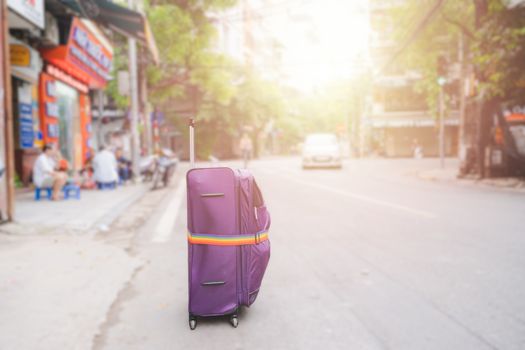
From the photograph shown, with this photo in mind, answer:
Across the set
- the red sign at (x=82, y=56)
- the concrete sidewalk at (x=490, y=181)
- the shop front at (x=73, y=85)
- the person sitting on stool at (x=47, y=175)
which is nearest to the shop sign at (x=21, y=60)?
the red sign at (x=82, y=56)

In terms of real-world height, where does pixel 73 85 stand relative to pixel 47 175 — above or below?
above

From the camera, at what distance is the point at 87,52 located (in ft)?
51.5

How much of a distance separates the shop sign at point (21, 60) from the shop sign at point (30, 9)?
2080 mm

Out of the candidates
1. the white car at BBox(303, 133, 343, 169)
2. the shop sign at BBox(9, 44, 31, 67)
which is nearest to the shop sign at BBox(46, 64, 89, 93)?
the shop sign at BBox(9, 44, 31, 67)

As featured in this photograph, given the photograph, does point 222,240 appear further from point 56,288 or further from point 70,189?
point 70,189

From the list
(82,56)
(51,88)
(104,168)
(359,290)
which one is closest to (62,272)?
(359,290)

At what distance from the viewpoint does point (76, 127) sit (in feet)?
60.4

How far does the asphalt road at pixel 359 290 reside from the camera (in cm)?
300

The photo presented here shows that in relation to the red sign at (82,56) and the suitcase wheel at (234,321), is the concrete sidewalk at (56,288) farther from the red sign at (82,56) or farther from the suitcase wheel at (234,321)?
the red sign at (82,56)

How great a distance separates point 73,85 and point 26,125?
471 cm

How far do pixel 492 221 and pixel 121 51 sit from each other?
79.5ft

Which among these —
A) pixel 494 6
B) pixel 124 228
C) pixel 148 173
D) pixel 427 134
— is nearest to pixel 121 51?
pixel 148 173

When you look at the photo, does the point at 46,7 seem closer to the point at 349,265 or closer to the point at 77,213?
the point at 77,213

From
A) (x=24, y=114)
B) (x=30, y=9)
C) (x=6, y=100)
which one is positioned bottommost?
(x=6, y=100)
